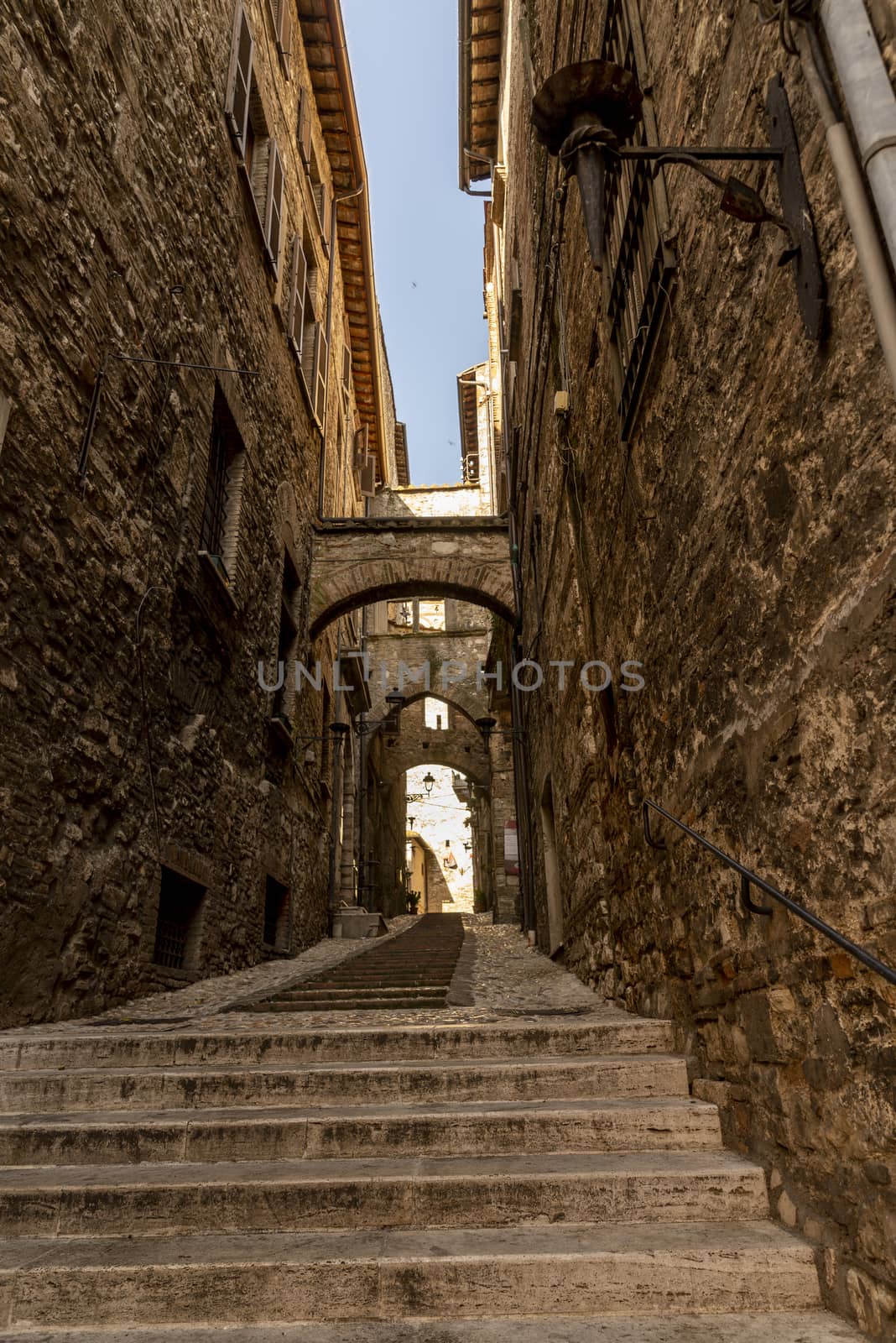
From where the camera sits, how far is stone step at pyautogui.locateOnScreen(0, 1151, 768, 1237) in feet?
7.54

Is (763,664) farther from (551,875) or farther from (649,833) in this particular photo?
(551,875)

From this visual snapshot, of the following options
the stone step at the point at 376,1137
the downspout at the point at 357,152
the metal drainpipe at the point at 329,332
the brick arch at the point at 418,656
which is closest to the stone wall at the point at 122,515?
the stone step at the point at 376,1137

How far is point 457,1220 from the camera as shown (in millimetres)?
2305

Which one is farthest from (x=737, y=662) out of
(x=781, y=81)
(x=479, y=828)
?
(x=479, y=828)

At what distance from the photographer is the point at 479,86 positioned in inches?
484

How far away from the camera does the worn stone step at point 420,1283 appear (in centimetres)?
196

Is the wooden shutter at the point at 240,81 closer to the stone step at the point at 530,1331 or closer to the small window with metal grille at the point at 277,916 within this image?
the small window with metal grille at the point at 277,916

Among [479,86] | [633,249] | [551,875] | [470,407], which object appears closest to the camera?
[633,249]

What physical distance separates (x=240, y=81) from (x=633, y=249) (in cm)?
640

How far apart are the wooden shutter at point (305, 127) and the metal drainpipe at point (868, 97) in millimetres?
11525

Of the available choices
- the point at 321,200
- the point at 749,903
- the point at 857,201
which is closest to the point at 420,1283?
the point at 749,903

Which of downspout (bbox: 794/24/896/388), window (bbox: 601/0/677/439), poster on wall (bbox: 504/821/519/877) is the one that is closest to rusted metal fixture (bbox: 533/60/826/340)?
downspout (bbox: 794/24/896/388)

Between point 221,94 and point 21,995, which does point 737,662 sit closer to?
point 21,995

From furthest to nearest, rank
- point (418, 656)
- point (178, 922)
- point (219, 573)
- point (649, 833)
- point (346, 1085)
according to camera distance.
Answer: point (418, 656), point (219, 573), point (178, 922), point (649, 833), point (346, 1085)
